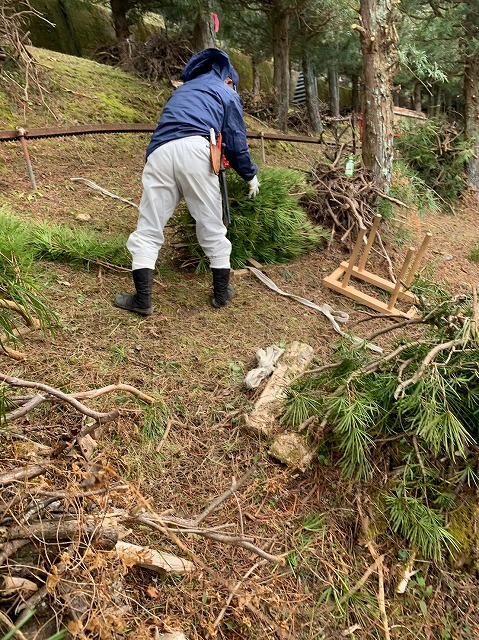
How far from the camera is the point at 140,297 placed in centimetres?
310

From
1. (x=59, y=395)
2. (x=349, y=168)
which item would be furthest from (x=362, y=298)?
(x=59, y=395)

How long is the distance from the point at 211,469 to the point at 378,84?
15.9 ft

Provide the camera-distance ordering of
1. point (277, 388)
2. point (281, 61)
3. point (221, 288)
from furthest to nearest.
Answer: point (281, 61), point (221, 288), point (277, 388)

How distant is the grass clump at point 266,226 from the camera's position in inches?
151

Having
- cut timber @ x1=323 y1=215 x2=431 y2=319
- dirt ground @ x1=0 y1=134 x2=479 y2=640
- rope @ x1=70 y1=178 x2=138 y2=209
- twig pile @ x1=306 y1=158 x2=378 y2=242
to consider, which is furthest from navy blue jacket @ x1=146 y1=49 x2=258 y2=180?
rope @ x1=70 y1=178 x2=138 y2=209

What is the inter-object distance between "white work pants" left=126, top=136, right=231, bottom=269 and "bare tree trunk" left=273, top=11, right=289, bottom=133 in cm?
739

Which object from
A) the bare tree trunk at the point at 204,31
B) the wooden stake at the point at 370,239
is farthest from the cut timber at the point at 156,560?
the bare tree trunk at the point at 204,31

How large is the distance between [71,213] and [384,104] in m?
3.78

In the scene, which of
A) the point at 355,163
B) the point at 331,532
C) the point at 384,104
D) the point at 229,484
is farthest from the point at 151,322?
the point at 384,104

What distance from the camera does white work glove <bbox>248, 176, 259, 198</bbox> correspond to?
3593 mm

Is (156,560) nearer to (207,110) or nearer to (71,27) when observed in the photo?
(207,110)

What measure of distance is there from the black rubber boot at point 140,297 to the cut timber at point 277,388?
105 cm

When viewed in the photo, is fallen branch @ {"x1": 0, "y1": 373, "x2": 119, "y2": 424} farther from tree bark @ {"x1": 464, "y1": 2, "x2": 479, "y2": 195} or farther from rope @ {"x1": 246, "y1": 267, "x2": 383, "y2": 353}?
tree bark @ {"x1": 464, "y1": 2, "x2": 479, "y2": 195}

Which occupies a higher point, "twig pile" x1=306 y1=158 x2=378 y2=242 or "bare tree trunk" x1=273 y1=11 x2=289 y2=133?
"bare tree trunk" x1=273 y1=11 x2=289 y2=133
